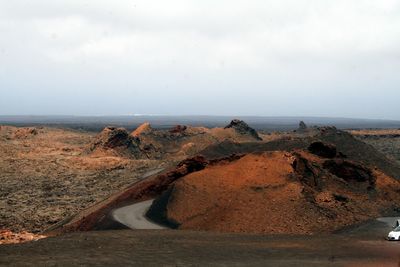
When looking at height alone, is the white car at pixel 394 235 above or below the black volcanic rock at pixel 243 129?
below

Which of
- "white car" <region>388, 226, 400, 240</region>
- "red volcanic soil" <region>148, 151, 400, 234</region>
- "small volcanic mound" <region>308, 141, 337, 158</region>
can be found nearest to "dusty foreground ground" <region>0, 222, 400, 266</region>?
"white car" <region>388, 226, 400, 240</region>

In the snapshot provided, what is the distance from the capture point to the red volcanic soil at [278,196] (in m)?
30.2

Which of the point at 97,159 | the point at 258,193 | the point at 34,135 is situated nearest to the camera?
the point at 258,193

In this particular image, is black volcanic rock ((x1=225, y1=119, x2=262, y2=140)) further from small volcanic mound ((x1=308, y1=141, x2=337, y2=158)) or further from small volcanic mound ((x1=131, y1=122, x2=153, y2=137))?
small volcanic mound ((x1=308, y1=141, x2=337, y2=158))

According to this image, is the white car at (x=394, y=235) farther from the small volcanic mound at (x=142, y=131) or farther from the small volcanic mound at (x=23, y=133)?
the small volcanic mound at (x=23, y=133)

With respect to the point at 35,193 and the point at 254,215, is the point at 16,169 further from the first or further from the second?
the point at 254,215

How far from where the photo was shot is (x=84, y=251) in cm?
2250

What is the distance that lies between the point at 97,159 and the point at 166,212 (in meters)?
39.1

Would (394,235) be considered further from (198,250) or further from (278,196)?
(198,250)

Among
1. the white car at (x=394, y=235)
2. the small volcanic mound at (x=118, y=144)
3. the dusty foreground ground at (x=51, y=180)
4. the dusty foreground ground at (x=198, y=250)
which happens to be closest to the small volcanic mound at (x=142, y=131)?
the small volcanic mound at (x=118, y=144)

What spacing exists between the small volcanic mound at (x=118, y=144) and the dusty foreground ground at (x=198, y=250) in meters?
47.9

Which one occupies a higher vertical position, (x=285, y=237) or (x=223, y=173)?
(x=223, y=173)

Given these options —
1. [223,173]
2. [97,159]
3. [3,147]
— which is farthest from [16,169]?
[223,173]

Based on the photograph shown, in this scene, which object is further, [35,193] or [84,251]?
[35,193]
